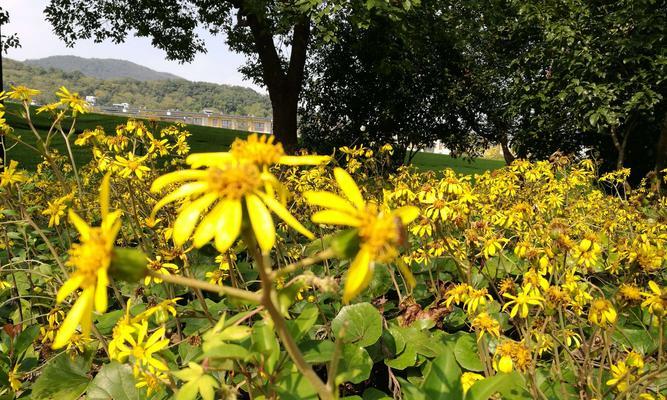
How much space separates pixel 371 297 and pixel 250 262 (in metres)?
0.88

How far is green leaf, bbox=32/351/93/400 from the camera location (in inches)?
63.1

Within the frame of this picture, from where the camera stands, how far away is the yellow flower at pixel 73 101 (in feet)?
6.93

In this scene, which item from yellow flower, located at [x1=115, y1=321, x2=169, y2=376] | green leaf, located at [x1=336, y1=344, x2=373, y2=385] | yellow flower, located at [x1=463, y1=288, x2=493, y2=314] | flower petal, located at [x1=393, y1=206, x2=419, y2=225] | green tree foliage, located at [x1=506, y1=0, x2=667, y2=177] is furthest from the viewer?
green tree foliage, located at [x1=506, y1=0, x2=667, y2=177]

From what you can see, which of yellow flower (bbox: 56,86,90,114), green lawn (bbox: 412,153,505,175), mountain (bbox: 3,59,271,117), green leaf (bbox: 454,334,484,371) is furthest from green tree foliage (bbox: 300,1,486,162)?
mountain (bbox: 3,59,271,117)

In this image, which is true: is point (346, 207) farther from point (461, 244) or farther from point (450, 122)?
point (450, 122)

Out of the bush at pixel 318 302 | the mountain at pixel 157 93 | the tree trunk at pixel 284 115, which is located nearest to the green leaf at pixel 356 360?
the bush at pixel 318 302

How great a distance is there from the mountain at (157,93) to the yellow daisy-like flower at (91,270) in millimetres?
86237

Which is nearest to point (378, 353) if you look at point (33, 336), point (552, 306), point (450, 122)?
point (552, 306)

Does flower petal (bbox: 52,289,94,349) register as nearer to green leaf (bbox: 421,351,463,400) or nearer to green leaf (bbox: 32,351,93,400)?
green leaf (bbox: 421,351,463,400)

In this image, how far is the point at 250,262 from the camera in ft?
9.04

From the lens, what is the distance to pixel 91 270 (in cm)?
69

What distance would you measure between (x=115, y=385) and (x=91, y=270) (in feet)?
3.28

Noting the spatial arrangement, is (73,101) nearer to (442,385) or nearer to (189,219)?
(189,219)

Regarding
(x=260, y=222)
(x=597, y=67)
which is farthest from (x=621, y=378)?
(x=597, y=67)
